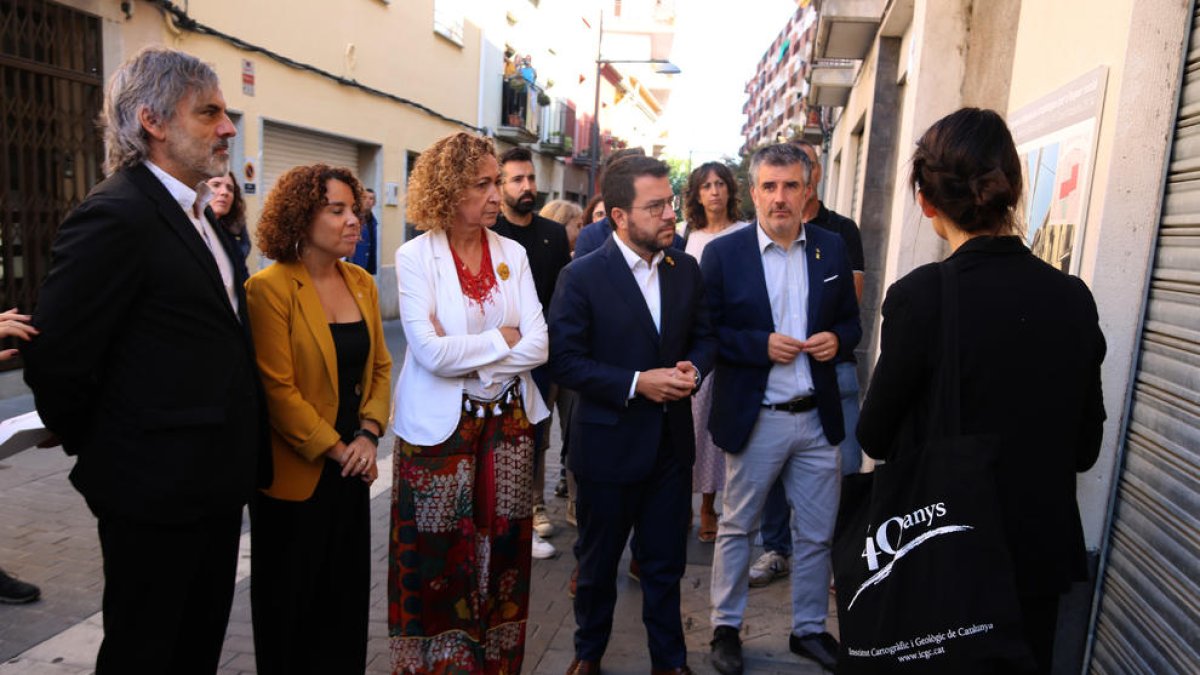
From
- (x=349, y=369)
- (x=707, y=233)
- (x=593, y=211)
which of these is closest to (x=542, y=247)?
(x=707, y=233)

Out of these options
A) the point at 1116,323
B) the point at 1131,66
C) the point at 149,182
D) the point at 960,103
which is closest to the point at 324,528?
the point at 149,182

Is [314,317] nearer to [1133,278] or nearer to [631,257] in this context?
[631,257]

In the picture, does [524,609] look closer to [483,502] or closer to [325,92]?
[483,502]

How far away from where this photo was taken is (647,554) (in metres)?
3.33

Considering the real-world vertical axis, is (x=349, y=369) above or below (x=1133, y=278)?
below

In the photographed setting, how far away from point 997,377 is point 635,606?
8.57 feet

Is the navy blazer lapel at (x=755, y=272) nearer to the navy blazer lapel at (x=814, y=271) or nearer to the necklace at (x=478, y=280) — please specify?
the navy blazer lapel at (x=814, y=271)

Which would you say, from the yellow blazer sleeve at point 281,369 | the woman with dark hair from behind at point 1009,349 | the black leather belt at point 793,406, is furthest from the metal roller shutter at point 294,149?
the woman with dark hair from behind at point 1009,349

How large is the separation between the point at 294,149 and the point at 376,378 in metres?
10.0

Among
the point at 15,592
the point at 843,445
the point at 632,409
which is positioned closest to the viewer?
the point at 632,409

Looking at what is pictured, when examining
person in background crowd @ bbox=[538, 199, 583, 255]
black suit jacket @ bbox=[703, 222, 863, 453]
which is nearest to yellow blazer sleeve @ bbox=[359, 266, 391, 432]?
black suit jacket @ bbox=[703, 222, 863, 453]

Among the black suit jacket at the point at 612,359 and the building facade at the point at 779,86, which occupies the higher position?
the building facade at the point at 779,86

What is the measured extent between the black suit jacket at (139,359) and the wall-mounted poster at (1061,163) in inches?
115

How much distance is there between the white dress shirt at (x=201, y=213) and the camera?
2.33 meters
